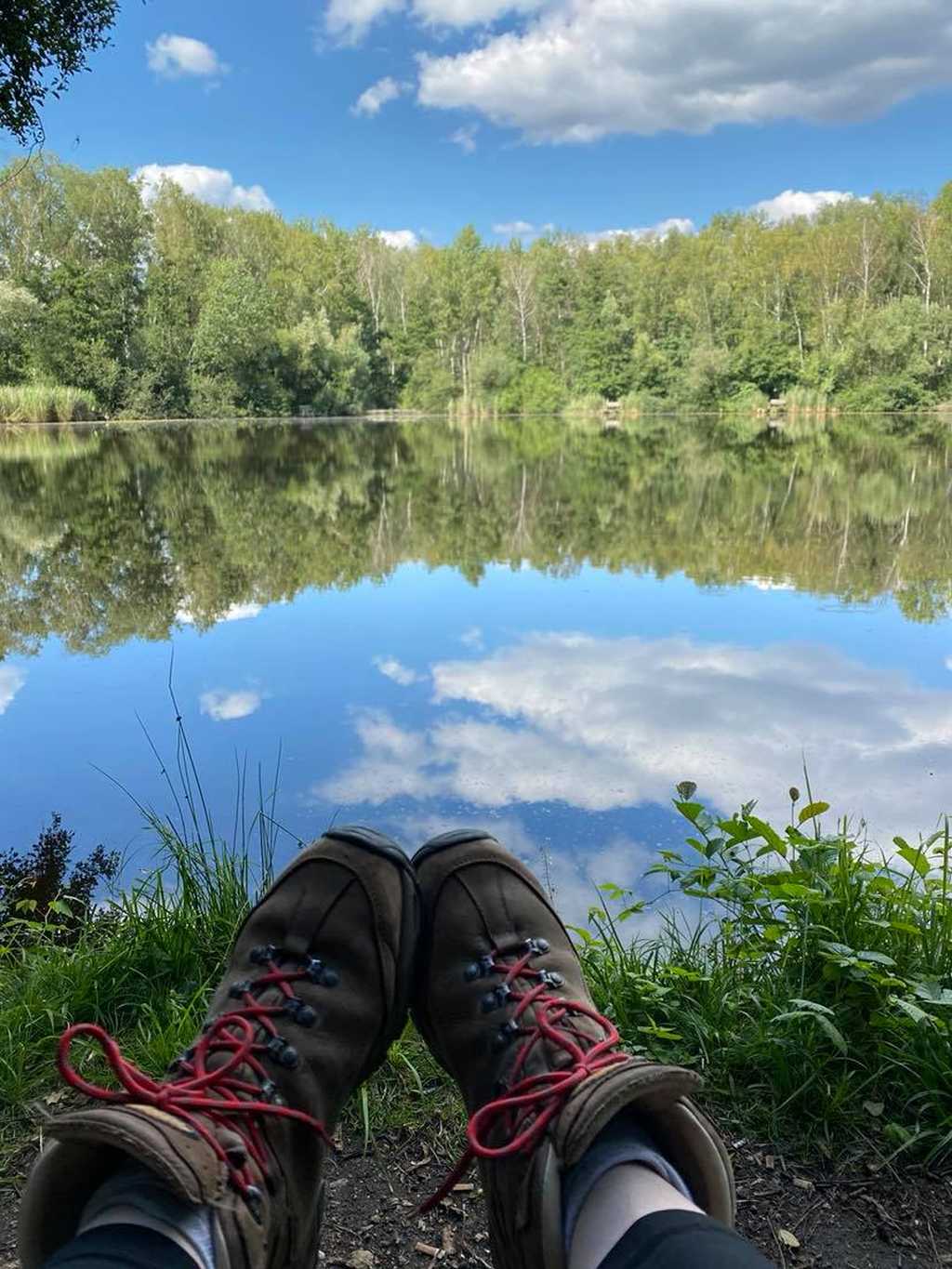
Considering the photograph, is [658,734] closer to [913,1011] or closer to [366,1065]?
[913,1011]

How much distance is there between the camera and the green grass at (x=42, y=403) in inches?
925

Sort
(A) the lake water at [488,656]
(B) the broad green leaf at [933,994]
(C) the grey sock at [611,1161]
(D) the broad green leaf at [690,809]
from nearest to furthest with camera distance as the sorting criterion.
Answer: (C) the grey sock at [611,1161] → (B) the broad green leaf at [933,994] → (D) the broad green leaf at [690,809] → (A) the lake water at [488,656]

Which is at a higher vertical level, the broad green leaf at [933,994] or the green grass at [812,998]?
the broad green leaf at [933,994]

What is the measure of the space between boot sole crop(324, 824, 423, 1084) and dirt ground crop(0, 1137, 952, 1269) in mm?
143

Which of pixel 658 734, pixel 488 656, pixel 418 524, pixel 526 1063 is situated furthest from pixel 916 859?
pixel 418 524

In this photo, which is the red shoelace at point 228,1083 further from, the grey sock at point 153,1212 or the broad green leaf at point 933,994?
the broad green leaf at point 933,994

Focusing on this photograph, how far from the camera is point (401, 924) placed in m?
1.29

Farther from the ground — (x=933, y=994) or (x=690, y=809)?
(x=690, y=809)

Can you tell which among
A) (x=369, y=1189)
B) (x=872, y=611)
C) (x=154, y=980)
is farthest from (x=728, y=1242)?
(x=872, y=611)

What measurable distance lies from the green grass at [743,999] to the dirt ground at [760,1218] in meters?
0.05

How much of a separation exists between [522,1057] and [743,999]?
468 mm

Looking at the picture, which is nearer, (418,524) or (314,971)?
(314,971)

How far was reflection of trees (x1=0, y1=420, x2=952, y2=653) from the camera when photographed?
230 inches

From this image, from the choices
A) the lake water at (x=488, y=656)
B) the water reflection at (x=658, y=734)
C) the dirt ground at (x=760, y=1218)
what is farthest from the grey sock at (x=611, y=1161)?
the water reflection at (x=658, y=734)
